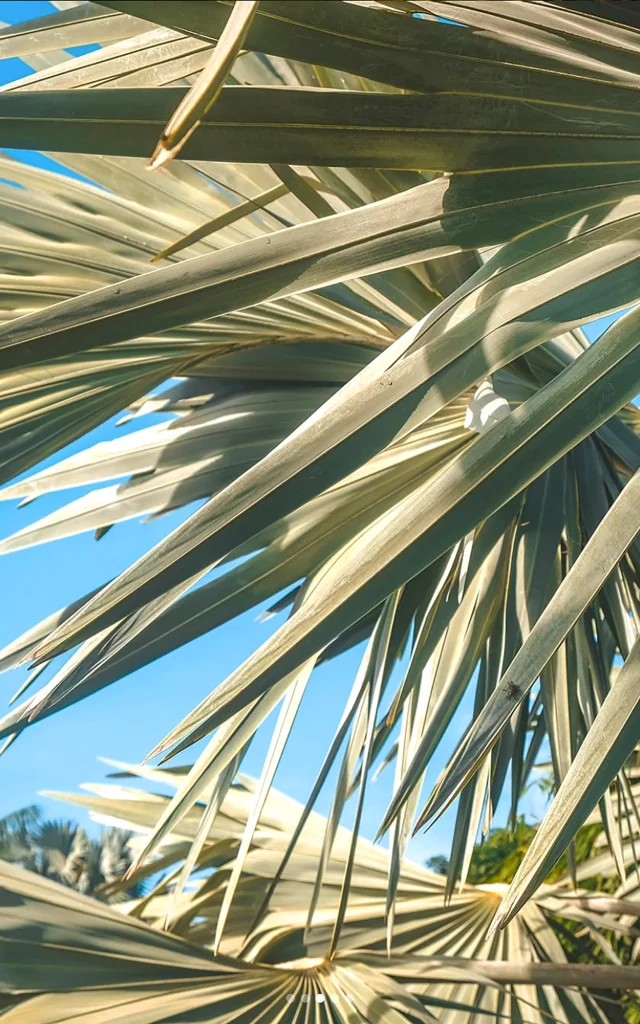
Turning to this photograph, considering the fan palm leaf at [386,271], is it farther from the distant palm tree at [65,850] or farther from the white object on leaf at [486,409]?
the distant palm tree at [65,850]

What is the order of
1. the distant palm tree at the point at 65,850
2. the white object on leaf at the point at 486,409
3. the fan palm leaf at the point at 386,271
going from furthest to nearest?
the distant palm tree at the point at 65,850, the white object on leaf at the point at 486,409, the fan palm leaf at the point at 386,271

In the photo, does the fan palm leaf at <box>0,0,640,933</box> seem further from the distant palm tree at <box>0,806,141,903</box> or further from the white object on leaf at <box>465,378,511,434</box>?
the distant palm tree at <box>0,806,141,903</box>

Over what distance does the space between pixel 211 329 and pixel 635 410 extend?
0.78 meters

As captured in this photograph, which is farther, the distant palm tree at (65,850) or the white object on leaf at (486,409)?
the distant palm tree at (65,850)

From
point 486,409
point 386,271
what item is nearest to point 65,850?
point 486,409

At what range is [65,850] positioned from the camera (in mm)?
8711

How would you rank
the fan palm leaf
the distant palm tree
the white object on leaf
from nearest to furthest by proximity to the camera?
the fan palm leaf
the white object on leaf
the distant palm tree

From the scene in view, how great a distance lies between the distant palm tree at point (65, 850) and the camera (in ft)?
27.1

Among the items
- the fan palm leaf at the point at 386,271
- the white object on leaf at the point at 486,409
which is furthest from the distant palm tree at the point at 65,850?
the fan palm leaf at the point at 386,271

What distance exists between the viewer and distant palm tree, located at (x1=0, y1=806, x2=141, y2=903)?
27.1 ft

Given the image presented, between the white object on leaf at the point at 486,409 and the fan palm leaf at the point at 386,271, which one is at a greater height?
the white object on leaf at the point at 486,409

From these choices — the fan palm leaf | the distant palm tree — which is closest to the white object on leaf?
the fan palm leaf

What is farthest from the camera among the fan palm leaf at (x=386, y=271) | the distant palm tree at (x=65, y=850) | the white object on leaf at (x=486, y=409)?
the distant palm tree at (x=65, y=850)

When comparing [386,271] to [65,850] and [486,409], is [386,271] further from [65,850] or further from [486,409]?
[65,850]
